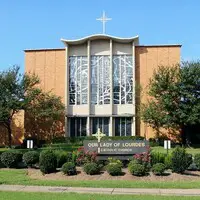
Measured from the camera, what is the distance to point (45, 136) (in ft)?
167

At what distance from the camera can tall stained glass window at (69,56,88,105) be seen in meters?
50.3

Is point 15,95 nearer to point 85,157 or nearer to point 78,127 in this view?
point 78,127

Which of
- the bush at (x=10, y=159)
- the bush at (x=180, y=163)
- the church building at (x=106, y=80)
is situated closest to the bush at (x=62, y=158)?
the bush at (x=10, y=159)

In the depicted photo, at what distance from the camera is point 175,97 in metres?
43.8

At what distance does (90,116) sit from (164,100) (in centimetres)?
1060

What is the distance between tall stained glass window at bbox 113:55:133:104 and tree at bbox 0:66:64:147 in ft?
22.6

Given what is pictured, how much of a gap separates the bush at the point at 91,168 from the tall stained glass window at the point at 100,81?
31.3m

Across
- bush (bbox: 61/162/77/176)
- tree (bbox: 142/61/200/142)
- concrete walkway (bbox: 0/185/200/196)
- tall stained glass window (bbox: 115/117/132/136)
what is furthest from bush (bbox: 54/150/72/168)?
tall stained glass window (bbox: 115/117/132/136)

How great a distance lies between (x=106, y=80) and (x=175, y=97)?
980cm

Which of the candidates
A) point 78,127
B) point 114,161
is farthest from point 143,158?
point 78,127

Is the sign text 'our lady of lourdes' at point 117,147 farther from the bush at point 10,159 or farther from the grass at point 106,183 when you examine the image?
the bush at point 10,159

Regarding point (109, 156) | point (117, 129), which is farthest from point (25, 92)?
point (109, 156)

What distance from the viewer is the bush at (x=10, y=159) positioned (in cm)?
2134

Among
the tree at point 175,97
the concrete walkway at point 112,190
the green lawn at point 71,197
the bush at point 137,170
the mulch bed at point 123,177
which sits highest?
the tree at point 175,97
